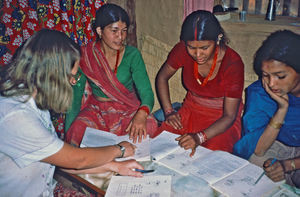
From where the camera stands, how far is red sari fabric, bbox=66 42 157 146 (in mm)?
2355

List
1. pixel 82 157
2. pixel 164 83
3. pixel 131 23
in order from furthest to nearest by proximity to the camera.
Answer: pixel 131 23 < pixel 164 83 < pixel 82 157

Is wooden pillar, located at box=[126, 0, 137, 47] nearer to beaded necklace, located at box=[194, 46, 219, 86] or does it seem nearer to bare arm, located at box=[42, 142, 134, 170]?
beaded necklace, located at box=[194, 46, 219, 86]

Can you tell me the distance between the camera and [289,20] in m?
2.46

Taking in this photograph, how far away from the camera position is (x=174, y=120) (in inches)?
94.1

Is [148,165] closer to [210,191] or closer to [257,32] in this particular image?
[210,191]

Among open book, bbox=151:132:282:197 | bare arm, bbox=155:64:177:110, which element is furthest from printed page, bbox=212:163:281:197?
bare arm, bbox=155:64:177:110

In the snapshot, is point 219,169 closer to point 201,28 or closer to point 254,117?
point 254,117

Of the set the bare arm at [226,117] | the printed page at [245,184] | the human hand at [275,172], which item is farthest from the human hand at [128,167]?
the bare arm at [226,117]

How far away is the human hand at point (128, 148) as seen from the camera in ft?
5.51

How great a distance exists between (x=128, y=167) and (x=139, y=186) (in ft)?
0.50

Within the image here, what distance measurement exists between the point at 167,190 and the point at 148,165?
237 mm

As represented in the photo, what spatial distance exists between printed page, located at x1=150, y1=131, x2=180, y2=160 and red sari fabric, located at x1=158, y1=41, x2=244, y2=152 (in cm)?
43

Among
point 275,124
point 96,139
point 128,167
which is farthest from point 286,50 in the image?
point 96,139

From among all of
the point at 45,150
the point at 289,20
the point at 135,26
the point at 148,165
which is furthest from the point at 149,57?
the point at 45,150
